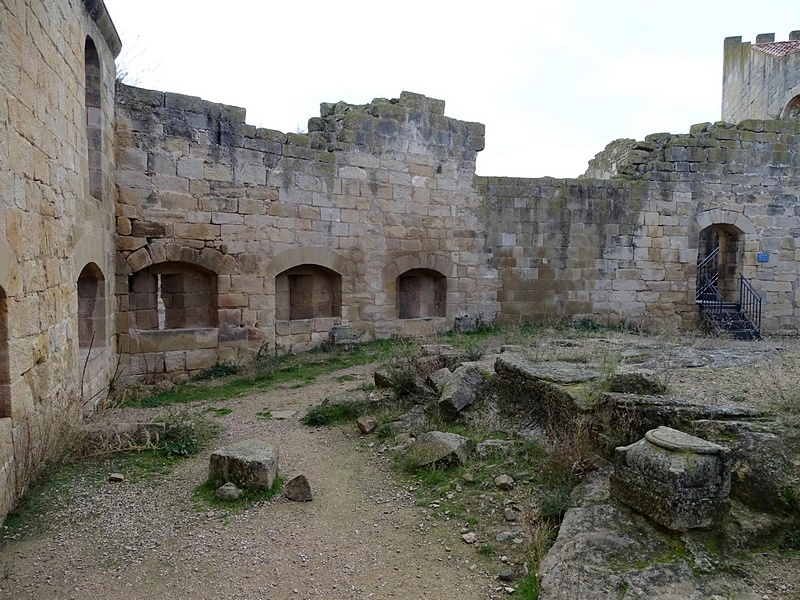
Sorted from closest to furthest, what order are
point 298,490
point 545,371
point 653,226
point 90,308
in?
point 298,490 → point 545,371 → point 90,308 → point 653,226

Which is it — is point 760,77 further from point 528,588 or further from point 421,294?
point 528,588

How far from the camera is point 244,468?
4.61 meters

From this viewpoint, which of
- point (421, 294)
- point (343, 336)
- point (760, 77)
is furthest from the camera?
point (760, 77)

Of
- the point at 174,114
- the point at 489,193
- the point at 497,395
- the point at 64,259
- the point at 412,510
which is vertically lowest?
the point at 412,510

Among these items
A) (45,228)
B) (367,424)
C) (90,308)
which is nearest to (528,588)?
(367,424)

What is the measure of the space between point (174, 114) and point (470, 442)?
659 centimetres

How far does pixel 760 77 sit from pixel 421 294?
47.8ft

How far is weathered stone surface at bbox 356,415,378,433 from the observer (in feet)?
20.1

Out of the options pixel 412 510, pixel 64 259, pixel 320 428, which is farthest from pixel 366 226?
pixel 412 510

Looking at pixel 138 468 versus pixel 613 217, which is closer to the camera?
pixel 138 468

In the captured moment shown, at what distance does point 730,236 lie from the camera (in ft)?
42.3

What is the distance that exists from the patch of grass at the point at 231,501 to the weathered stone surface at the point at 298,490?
0.12 metres

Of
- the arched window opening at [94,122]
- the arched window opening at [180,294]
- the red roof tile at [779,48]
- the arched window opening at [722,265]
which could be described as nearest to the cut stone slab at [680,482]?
the arched window opening at [94,122]

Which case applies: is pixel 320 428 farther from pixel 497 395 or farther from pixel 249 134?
pixel 249 134
